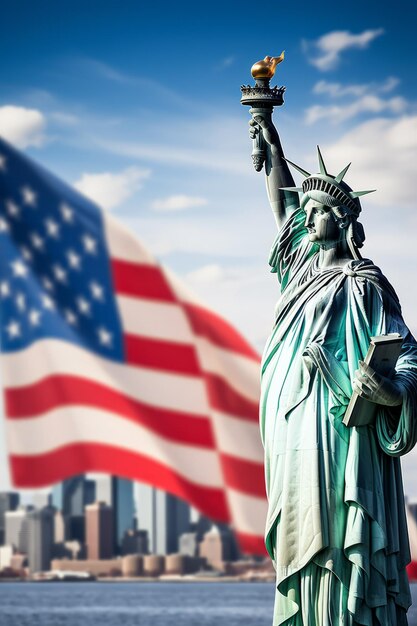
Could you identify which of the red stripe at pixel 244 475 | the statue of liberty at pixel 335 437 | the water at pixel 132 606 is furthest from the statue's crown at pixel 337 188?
the water at pixel 132 606

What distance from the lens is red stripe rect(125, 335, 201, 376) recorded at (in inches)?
1636

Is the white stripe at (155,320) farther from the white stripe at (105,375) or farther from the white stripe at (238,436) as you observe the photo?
the white stripe at (238,436)

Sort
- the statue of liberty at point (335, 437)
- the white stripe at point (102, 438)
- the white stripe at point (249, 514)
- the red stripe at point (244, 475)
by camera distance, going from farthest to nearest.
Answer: the white stripe at point (102, 438)
the white stripe at point (249, 514)
the red stripe at point (244, 475)
the statue of liberty at point (335, 437)

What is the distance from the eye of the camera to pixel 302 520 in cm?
1323

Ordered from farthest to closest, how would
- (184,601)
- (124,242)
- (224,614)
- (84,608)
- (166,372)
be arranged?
(184,601) → (84,608) → (224,614) → (124,242) → (166,372)

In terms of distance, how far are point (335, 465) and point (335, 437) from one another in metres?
0.22

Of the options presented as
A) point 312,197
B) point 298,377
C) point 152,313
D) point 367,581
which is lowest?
point 367,581

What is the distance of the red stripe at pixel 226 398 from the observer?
136 feet

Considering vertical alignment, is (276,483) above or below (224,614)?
below

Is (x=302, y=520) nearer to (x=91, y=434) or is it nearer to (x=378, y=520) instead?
(x=378, y=520)

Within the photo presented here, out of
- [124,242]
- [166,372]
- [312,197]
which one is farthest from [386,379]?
[124,242]

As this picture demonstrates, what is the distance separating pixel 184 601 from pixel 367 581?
432 feet

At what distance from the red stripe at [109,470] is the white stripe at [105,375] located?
170 centimetres

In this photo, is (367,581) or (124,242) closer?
(367,581)
